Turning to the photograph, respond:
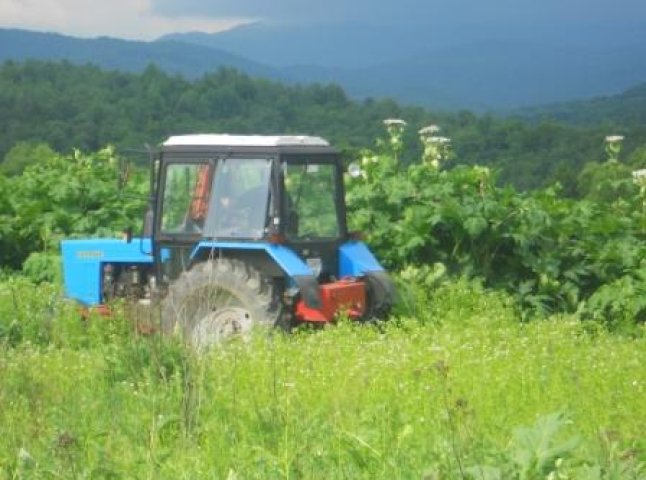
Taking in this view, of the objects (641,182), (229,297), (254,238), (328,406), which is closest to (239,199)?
(254,238)

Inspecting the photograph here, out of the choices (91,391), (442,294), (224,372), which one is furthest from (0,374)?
(442,294)

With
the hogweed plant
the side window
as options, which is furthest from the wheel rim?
the hogweed plant

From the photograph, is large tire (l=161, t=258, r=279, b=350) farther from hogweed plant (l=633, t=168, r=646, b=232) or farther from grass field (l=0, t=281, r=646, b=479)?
hogweed plant (l=633, t=168, r=646, b=232)

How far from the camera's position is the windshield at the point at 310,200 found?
458 inches

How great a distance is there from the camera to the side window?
11.9m

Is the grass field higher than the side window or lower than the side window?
lower

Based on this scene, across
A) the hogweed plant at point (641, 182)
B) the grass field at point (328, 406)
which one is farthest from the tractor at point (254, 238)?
the hogweed plant at point (641, 182)

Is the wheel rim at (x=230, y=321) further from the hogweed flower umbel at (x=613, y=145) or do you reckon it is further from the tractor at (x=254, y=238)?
the hogweed flower umbel at (x=613, y=145)

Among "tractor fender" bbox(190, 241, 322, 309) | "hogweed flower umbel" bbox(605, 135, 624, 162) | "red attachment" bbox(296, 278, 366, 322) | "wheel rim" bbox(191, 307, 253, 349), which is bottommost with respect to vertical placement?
"wheel rim" bbox(191, 307, 253, 349)

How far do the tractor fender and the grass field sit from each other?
0.46 metres

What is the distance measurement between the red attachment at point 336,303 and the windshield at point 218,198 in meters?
0.68

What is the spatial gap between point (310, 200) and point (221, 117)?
43.6m

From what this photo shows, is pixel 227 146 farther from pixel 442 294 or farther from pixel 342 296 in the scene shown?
pixel 442 294

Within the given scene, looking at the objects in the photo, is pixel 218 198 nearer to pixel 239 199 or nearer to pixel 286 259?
pixel 239 199
